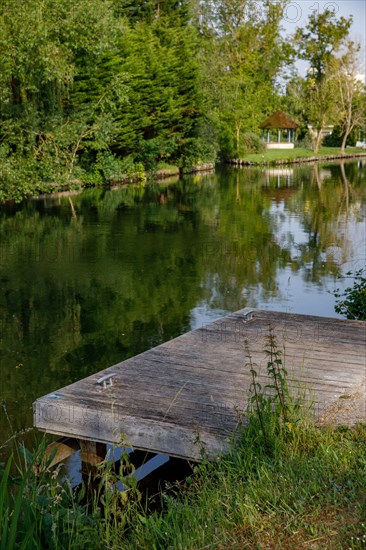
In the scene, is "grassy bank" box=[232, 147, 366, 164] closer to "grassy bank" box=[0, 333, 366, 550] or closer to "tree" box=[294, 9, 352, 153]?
"tree" box=[294, 9, 352, 153]

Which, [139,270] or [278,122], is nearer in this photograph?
[139,270]

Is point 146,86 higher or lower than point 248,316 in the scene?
higher

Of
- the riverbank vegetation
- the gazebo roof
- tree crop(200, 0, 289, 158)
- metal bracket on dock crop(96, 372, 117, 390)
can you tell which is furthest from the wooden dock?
the gazebo roof

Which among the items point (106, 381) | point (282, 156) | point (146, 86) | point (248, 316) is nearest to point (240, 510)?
point (106, 381)

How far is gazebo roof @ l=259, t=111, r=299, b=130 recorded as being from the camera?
2559 inches

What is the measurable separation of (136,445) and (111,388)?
799 millimetres

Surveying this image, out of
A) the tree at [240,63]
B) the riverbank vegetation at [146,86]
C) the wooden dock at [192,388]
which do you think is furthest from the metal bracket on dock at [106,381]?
the tree at [240,63]

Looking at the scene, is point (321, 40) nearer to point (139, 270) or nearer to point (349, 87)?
point (349, 87)

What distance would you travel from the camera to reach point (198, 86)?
148ft

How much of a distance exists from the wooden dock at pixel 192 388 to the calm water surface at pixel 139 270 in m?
1.70

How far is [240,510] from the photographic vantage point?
3.71 m

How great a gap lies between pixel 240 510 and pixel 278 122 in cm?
6399

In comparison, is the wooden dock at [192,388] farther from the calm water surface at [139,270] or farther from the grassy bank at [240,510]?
the calm water surface at [139,270]

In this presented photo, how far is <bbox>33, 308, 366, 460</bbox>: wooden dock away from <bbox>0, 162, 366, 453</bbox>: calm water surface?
170cm
